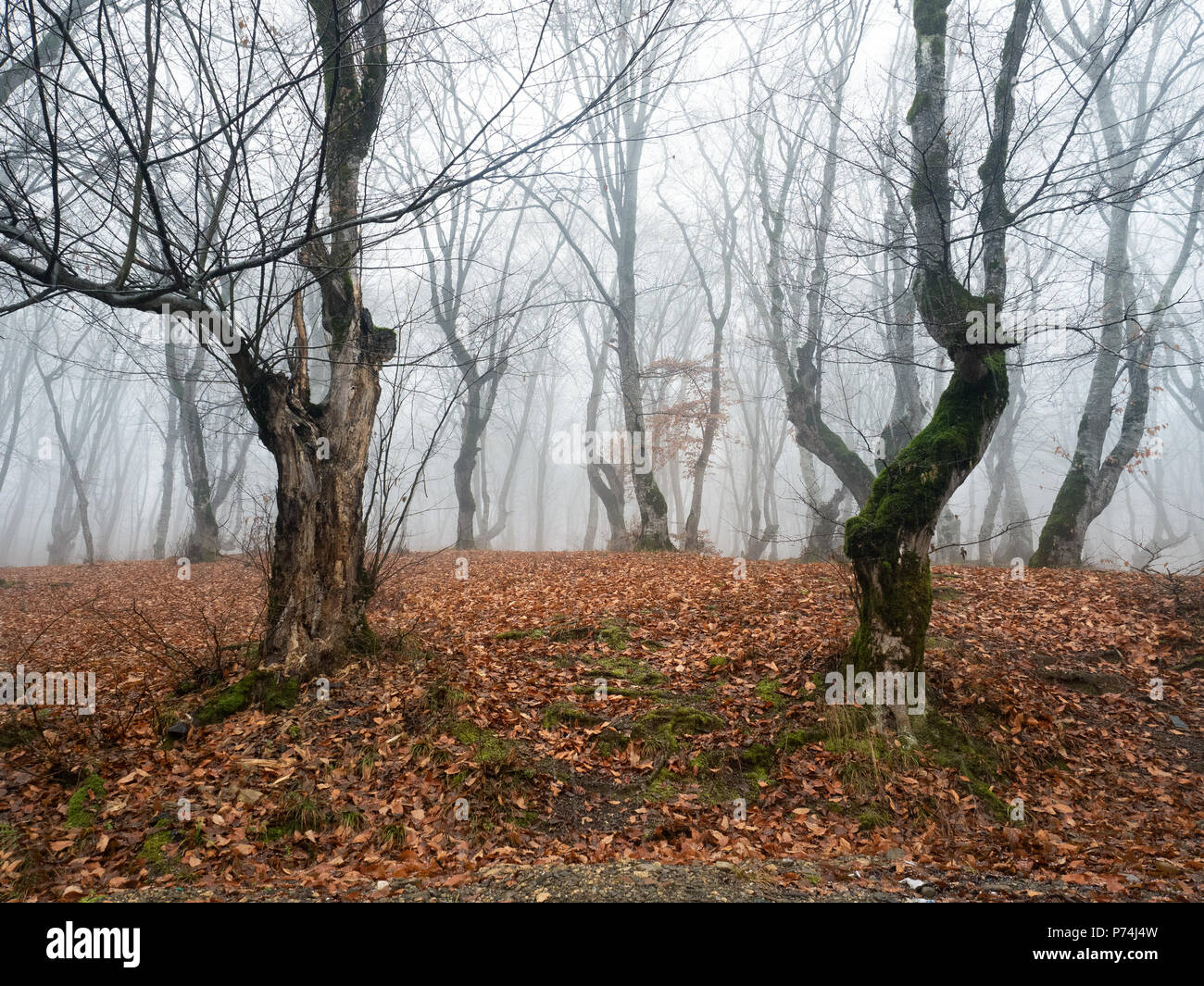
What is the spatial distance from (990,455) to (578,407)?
25.6 meters

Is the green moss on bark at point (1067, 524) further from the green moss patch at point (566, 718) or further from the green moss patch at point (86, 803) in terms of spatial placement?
the green moss patch at point (86, 803)

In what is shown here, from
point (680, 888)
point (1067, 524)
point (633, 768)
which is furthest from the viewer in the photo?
point (1067, 524)

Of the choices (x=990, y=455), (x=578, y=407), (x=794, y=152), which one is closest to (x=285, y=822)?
(x=794, y=152)

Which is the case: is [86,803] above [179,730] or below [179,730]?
below

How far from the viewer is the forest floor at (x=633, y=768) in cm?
382

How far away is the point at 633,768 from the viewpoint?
506 cm

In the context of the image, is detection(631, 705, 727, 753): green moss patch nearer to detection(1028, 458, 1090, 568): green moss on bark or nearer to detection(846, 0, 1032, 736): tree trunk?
detection(846, 0, 1032, 736): tree trunk

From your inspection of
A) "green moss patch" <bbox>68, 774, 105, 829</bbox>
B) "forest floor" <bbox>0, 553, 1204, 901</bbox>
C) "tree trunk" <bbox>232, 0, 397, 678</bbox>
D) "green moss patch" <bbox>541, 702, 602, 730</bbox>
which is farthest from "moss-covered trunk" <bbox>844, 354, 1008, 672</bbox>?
"green moss patch" <bbox>68, 774, 105, 829</bbox>

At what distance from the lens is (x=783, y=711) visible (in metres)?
5.57

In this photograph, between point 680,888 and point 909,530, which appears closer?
point 680,888

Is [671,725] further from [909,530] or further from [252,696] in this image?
[252,696]

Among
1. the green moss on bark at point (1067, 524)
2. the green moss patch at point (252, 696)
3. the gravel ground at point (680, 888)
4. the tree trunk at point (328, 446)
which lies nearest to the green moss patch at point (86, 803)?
the green moss patch at point (252, 696)

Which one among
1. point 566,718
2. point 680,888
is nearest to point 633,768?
point 566,718
